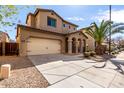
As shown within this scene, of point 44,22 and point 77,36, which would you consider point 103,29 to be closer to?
point 77,36

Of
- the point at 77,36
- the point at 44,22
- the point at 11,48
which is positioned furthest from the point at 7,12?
the point at 77,36

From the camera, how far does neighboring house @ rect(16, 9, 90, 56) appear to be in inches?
A: 508

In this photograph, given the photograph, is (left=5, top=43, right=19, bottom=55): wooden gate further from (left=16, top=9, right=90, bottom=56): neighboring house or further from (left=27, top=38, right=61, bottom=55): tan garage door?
(left=27, top=38, right=61, bottom=55): tan garage door

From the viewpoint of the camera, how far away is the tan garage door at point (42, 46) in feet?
44.2

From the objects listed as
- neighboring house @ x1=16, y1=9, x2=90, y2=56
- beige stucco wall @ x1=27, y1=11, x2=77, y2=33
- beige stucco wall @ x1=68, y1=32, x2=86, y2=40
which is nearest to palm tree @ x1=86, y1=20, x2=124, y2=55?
beige stucco wall @ x1=68, y1=32, x2=86, y2=40

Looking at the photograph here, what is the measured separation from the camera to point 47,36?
49.4ft

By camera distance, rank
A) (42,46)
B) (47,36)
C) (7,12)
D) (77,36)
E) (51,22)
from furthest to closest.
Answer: (77,36), (51,22), (47,36), (42,46), (7,12)

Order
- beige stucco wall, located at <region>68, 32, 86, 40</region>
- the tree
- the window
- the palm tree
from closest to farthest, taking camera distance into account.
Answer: the tree → the palm tree → the window → beige stucco wall, located at <region>68, 32, 86, 40</region>

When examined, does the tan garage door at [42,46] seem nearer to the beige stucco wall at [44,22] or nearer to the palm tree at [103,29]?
the beige stucco wall at [44,22]

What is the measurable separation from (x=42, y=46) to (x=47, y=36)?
4.74 feet

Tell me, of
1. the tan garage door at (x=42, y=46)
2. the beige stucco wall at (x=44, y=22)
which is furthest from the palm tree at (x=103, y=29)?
the tan garage door at (x=42, y=46)
